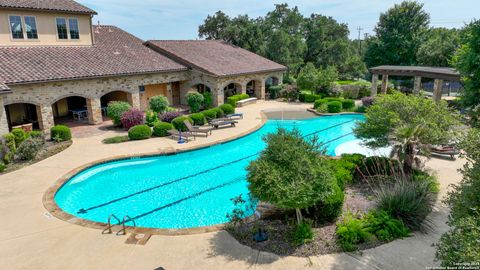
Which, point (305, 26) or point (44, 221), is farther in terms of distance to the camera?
point (305, 26)

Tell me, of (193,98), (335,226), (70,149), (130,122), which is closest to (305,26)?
(193,98)

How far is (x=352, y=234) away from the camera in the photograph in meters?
8.24

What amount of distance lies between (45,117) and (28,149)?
4.90 meters

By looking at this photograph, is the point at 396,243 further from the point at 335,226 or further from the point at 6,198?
the point at 6,198

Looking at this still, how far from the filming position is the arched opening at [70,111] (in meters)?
23.3

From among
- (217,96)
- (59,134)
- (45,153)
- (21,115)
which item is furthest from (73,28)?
(217,96)

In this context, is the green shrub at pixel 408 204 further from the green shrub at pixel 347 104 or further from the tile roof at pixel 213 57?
the tile roof at pixel 213 57

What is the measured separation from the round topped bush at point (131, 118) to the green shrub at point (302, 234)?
14.8 m

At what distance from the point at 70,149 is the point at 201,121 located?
828 centimetres

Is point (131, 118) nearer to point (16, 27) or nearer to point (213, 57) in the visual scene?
point (16, 27)

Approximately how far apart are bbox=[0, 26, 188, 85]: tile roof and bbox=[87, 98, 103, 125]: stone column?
1861 mm

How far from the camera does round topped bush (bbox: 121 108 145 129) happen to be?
809 inches

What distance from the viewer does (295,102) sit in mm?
31844

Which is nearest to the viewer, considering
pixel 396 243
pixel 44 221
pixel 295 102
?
pixel 396 243
